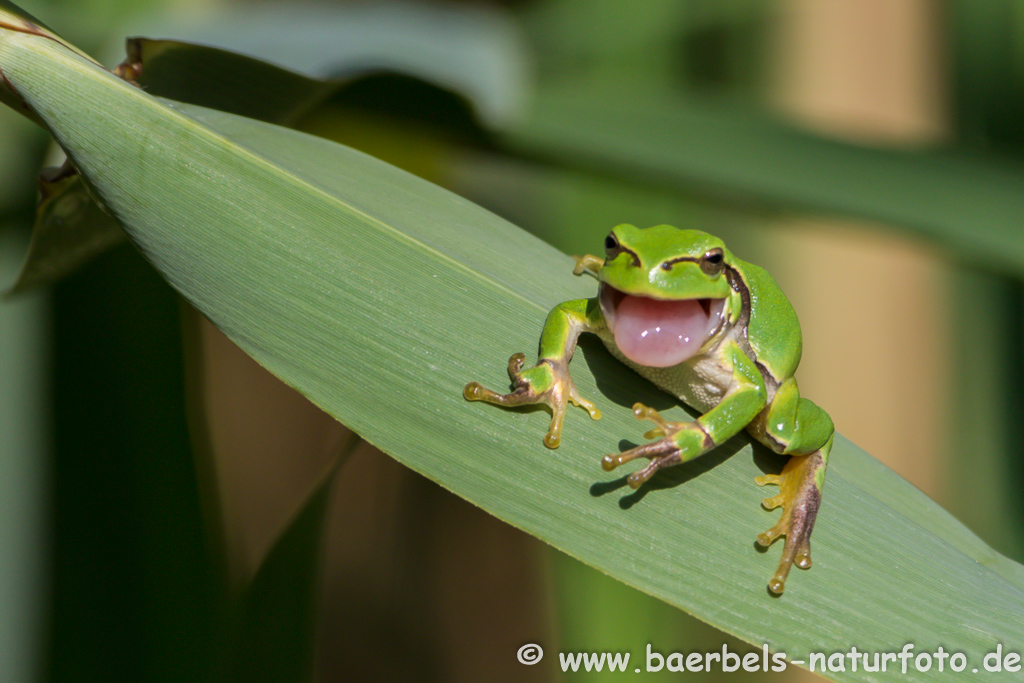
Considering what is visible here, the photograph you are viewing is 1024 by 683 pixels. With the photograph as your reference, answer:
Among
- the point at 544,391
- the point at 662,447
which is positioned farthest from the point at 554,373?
the point at 662,447

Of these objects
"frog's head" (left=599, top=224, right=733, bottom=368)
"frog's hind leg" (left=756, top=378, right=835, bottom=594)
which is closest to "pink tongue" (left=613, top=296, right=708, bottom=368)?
"frog's head" (left=599, top=224, right=733, bottom=368)

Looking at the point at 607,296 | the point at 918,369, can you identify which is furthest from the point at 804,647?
the point at 918,369

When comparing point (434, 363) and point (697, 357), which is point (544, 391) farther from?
point (697, 357)

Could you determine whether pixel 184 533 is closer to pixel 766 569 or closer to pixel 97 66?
pixel 97 66

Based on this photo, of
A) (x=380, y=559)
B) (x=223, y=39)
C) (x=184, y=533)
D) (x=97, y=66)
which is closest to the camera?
(x=97, y=66)

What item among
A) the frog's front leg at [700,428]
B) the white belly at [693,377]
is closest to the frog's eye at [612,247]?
the white belly at [693,377]

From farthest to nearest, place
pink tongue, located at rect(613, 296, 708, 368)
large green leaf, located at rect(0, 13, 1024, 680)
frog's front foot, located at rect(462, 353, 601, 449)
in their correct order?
pink tongue, located at rect(613, 296, 708, 368) < frog's front foot, located at rect(462, 353, 601, 449) < large green leaf, located at rect(0, 13, 1024, 680)

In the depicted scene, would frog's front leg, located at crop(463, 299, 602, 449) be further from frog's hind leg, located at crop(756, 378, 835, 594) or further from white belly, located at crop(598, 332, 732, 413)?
frog's hind leg, located at crop(756, 378, 835, 594)
